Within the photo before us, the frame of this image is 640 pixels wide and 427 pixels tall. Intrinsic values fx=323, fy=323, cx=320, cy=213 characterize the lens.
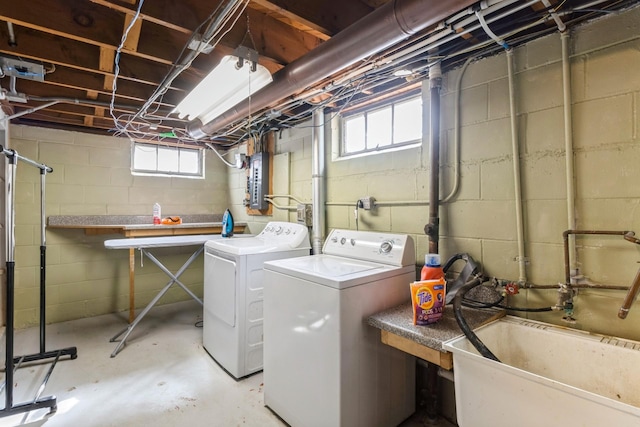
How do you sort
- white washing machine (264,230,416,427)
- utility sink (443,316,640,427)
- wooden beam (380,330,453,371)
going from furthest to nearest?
1. white washing machine (264,230,416,427)
2. wooden beam (380,330,453,371)
3. utility sink (443,316,640,427)

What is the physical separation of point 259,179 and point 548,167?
2.46m

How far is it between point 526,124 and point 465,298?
0.93 meters

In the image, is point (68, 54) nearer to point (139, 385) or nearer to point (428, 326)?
point (139, 385)

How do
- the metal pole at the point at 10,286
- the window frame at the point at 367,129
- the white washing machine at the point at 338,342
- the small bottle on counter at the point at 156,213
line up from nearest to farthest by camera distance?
the white washing machine at the point at 338,342, the metal pole at the point at 10,286, the window frame at the point at 367,129, the small bottle on counter at the point at 156,213

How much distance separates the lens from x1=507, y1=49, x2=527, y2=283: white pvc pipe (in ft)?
5.10

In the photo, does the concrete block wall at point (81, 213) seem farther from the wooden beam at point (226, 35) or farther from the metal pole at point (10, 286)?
the wooden beam at point (226, 35)

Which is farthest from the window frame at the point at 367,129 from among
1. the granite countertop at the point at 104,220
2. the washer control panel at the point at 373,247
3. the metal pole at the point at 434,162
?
the granite countertop at the point at 104,220

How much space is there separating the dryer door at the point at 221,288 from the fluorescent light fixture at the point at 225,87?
1.15m

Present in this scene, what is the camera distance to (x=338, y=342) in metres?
1.52

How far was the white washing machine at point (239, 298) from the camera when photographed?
227 centimetres

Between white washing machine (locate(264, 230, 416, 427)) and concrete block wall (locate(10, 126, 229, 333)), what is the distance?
97.3 inches

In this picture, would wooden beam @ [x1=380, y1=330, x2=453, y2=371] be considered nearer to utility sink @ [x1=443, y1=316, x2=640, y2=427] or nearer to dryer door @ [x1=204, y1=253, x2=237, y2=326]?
utility sink @ [x1=443, y1=316, x2=640, y2=427]

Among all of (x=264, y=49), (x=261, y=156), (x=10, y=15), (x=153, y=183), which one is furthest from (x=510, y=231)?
(x=153, y=183)

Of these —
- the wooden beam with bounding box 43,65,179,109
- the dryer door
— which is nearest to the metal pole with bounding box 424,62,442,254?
the dryer door
